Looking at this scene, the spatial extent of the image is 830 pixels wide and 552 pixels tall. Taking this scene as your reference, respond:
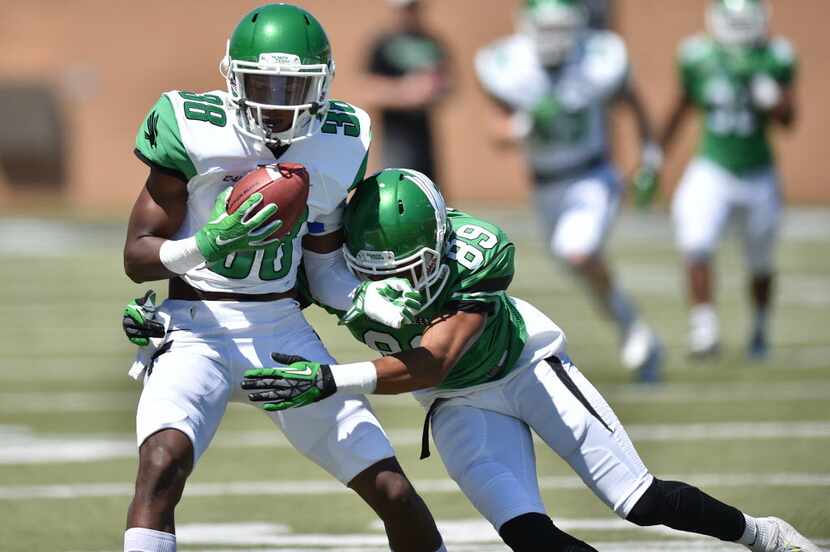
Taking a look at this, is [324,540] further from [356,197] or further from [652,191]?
[652,191]

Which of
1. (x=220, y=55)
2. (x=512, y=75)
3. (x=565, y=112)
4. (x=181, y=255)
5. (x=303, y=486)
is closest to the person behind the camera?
(x=181, y=255)

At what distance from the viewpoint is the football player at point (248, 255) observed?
12.6 ft

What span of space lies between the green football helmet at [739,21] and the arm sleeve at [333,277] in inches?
207

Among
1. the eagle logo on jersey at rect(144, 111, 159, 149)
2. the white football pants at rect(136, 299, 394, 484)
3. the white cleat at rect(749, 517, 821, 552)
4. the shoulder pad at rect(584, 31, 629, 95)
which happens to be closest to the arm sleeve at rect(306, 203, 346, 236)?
the white football pants at rect(136, 299, 394, 484)

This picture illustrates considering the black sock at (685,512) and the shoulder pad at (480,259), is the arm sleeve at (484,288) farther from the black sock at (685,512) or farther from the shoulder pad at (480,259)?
the black sock at (685,512)

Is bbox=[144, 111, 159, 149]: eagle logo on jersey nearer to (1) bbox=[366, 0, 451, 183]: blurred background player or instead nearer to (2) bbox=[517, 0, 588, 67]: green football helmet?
(2) bbox=[517, 0, 588, 67]: green football helmet

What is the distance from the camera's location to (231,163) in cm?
394

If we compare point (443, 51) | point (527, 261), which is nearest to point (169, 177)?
point (443, 51)

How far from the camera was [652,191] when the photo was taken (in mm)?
8203

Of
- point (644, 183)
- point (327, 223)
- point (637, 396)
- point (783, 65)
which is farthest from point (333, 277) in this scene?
point (783, 65)

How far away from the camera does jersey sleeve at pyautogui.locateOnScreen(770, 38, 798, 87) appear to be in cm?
882

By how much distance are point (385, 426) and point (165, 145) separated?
10.3 feet

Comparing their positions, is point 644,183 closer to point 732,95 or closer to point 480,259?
point 732,95

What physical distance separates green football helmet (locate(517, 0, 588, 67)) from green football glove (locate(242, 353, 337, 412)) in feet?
16.0
